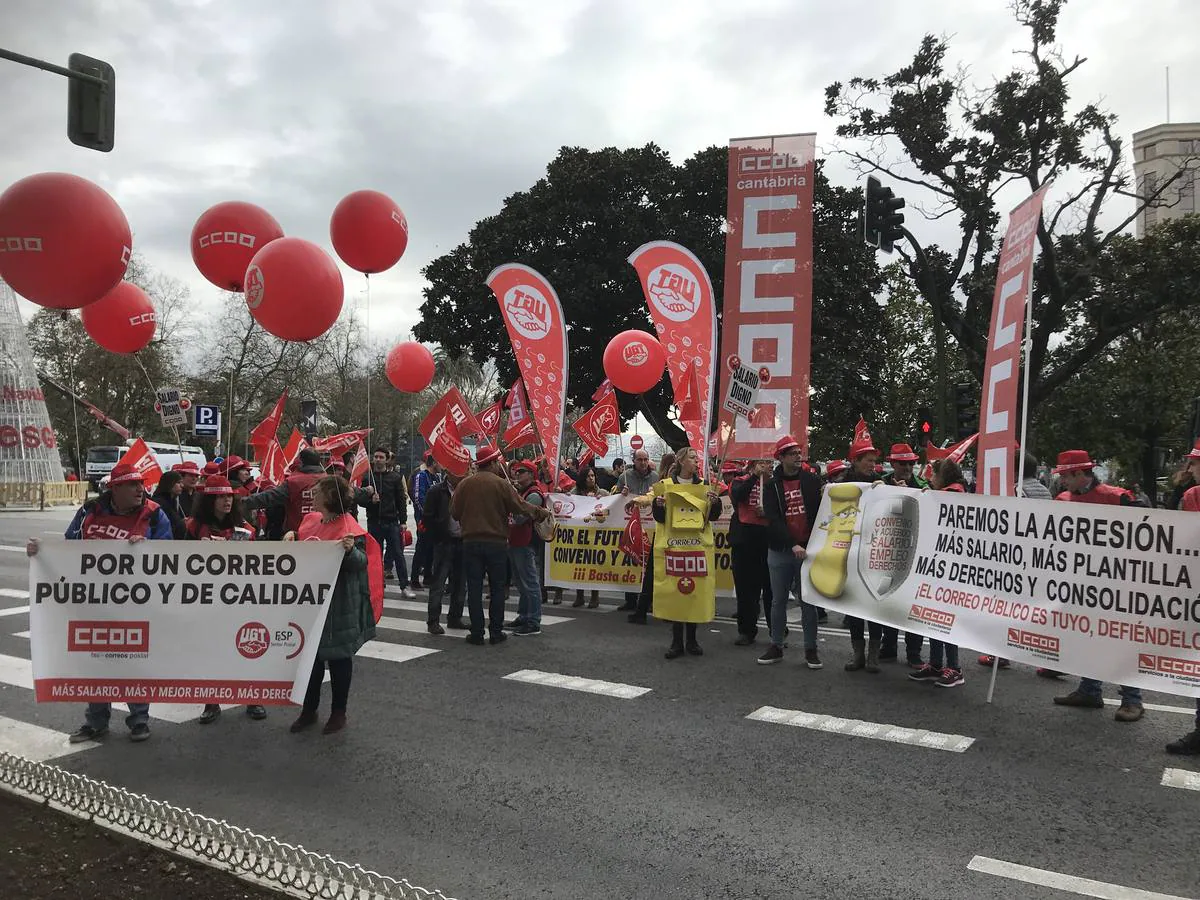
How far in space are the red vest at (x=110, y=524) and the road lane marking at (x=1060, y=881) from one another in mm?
5021

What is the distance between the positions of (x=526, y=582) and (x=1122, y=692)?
539 cm

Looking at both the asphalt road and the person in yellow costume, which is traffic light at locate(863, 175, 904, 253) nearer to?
the person in yellow costume

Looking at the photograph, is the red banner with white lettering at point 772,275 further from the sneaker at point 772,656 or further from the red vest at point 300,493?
the red vest at point 300,493

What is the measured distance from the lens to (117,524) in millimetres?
5559

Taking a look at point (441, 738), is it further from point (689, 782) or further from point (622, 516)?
point (622, 516)

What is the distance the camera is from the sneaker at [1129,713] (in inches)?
238

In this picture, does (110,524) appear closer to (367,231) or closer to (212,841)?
(212,841)

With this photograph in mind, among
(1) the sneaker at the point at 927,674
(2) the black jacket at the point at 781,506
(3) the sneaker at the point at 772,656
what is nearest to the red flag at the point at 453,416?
(2) the black jacket at the point at 781,506

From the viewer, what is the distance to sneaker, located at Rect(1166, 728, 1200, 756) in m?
5.33

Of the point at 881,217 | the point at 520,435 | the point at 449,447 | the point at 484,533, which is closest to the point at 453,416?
the point at 449,447

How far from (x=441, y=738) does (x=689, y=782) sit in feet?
5.52

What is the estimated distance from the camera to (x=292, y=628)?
5242 millimetres

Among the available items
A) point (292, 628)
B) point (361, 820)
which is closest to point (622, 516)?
point (292, 628)

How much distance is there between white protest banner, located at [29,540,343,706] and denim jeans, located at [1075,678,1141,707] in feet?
17.4
